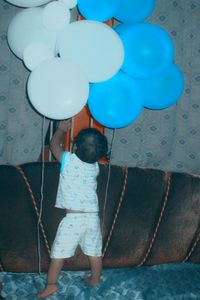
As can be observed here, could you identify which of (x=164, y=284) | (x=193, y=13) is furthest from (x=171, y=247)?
(x=193, y=13)

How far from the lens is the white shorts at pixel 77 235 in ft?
5.76

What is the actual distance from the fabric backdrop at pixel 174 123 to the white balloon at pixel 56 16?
28.1 inches

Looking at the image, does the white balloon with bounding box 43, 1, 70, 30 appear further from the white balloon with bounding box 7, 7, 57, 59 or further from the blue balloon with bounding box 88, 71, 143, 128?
the blue balloon with bounding box 88, 71, 143, 128

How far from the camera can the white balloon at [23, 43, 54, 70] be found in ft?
4.79

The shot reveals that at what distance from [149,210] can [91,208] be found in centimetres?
39

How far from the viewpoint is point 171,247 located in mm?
2021

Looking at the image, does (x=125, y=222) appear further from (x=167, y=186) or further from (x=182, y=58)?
(x=182, y=58)

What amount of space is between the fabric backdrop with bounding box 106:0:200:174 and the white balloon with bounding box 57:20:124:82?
623 millimetres

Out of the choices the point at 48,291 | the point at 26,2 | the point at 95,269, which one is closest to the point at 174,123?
the point at 95,269

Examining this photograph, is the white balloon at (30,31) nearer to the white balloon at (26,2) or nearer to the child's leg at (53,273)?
the white balloon at (26,2)

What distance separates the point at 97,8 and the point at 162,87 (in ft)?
1.60

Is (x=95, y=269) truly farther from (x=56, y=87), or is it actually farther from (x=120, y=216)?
(x=56, y=87)

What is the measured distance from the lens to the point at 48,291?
1724mm

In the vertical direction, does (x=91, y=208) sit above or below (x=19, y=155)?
below
